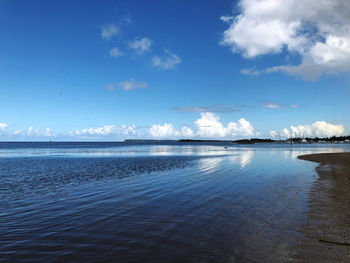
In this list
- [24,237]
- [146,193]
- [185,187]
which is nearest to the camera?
[24,237]

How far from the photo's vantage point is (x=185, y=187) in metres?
19.7

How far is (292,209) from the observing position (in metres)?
12.9

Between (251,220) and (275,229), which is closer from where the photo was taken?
(275,229)

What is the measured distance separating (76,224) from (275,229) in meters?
8.94

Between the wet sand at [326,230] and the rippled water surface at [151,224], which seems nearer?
the wet sand at [326,230]

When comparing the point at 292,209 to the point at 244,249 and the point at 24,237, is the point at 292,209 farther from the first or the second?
the point at 24,237

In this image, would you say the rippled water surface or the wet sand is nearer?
the wet sand

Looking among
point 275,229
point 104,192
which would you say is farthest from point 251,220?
point 104,192

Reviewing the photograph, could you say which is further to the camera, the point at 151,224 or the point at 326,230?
the point at 151,224

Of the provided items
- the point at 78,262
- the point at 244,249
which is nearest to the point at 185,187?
the point at 244,249

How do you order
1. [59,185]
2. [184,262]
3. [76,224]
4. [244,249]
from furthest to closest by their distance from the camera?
[59,185] → [76,224] → [244,249] → [184,262]

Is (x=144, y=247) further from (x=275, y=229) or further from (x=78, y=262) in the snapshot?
(x=275, y=229)

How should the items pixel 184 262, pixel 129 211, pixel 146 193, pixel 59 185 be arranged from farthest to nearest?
pixel 59 185, pixel 146 193, pixel 129 211, pixel 184 262

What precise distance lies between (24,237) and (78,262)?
3626 mm
